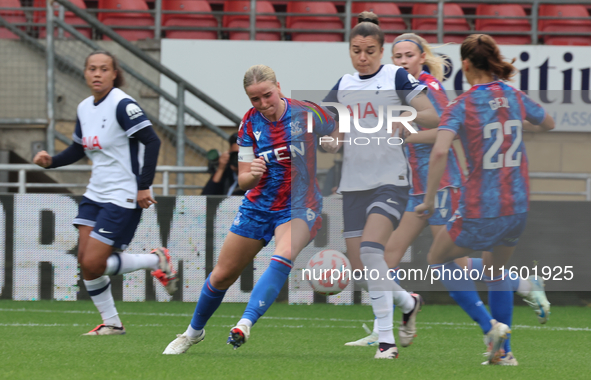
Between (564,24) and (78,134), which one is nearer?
(78,134)

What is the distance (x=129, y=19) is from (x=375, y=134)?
7805mm

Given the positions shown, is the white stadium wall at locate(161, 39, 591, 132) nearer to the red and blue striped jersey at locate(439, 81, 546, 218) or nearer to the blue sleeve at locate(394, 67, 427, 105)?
the blue sleeve at locate(394, 67, 427, 105)

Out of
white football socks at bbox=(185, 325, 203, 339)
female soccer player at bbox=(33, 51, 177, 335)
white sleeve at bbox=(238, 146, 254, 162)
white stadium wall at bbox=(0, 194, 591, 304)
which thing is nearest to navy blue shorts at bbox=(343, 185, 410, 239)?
white sleeve at bbox=(238, 146, 254, 162)

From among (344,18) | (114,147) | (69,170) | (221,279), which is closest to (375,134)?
(221,279)

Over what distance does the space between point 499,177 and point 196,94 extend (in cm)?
682

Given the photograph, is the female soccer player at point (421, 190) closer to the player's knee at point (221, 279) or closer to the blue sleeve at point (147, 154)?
the player's knee at point (221, 279)

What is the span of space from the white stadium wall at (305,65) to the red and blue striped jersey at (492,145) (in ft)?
22.6

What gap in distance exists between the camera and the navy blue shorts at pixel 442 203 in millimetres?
5066

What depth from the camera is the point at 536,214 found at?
26.1ft

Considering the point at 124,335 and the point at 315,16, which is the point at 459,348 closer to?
the point at 124,335

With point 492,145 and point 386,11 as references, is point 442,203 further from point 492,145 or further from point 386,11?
point 386,11


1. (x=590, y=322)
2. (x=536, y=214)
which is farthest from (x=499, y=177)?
(x=536, y=214)

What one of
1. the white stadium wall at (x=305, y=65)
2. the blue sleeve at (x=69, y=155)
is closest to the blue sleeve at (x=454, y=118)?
the blue sleeve at (x=69, y=155)

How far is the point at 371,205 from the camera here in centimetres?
445
